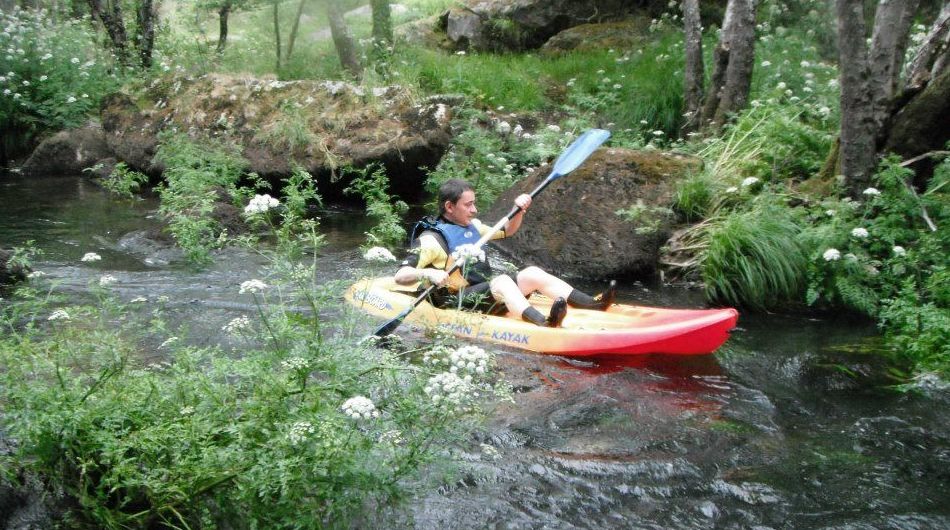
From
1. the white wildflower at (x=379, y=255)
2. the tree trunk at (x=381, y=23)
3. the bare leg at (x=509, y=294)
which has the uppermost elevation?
the tree trunk at (x=381, y=23)

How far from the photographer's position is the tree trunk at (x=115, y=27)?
1166cm

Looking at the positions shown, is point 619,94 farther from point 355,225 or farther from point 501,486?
point 501,486

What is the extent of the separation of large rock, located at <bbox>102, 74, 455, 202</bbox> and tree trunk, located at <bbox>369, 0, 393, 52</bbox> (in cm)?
155

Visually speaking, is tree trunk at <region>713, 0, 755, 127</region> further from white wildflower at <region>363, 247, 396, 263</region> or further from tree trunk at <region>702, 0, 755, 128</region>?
white wildflower at <region>363, 247, 396, 263</region>

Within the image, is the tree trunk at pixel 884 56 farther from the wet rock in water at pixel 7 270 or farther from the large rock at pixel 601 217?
the wet rock in water at pixel 7 270

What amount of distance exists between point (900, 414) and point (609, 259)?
2.98 metres

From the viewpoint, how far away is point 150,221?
26.8 ft

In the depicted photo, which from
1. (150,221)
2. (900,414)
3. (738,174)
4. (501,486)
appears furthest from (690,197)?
(150,221)

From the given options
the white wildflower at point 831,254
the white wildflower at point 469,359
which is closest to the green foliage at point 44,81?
the white wildflower at point 831,254

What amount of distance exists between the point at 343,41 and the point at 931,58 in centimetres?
664

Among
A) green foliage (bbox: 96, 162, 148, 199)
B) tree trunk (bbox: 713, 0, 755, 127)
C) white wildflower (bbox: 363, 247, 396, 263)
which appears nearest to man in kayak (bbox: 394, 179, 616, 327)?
white wildflower (bbox: 363, 247, 396, 263)

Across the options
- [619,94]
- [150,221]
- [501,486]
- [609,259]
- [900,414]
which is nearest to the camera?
[501,486]

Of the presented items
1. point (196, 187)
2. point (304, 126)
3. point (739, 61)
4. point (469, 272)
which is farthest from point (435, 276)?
point (304, 126)

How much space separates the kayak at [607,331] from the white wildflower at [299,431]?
7.07ft
